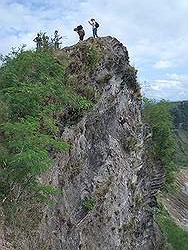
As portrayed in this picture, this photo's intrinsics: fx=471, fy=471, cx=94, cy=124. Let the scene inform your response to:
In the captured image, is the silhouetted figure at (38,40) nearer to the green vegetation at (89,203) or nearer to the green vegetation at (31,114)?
the green vegetation at (31,114)

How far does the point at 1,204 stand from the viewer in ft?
46.7

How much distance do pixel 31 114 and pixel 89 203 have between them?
5.97 m

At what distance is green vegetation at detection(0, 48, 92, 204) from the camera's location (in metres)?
13.9

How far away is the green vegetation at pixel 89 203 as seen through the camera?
20656 millimetres

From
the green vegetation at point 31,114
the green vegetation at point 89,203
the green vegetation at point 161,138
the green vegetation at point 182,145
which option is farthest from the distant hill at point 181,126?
the green vegetation at point 31,114

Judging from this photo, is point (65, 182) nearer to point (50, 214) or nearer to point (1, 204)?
point (50, 214)

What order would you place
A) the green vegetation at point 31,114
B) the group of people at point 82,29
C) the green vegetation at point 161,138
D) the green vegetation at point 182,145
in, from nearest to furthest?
the green vegetation at point 31,114
the group of people at point 82,29
the green vegetation at point 161,138
the green vegetation at point 182,145

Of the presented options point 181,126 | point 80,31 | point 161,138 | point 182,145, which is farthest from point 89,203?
point 181,126

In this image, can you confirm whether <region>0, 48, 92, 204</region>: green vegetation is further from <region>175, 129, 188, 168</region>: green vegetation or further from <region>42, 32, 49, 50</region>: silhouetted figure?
<region>175, 129, 188, 168</region>: green vegetation

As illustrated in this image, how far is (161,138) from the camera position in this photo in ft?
117

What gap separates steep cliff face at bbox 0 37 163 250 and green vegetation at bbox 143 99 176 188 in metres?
4.86

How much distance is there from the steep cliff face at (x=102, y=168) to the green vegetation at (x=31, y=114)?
95cm

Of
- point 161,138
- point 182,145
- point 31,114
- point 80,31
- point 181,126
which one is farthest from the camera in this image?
point 181,126

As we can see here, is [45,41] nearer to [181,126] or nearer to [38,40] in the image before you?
[38,40]
